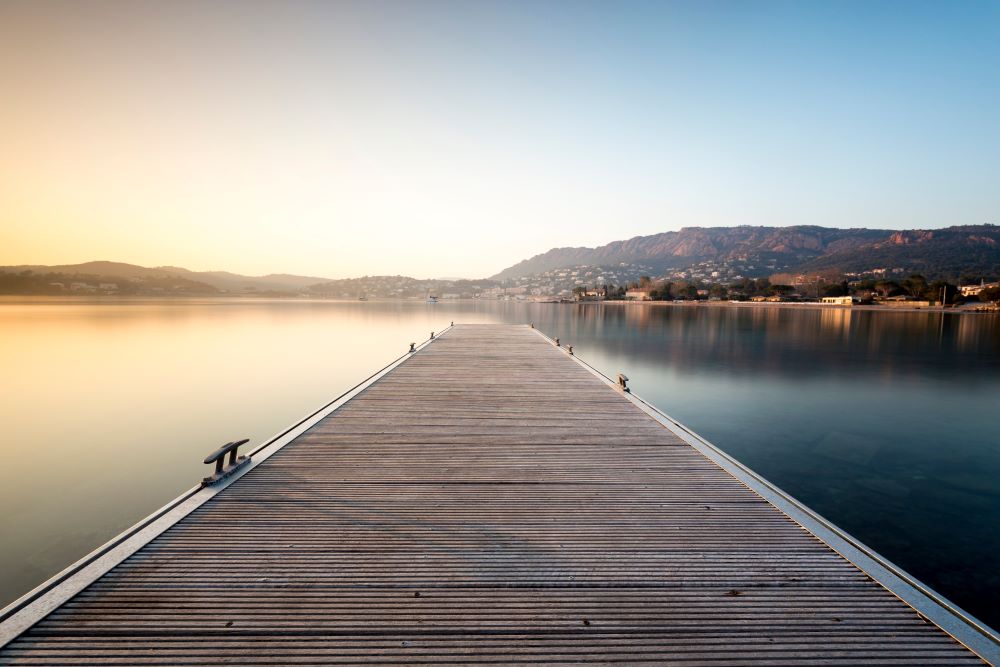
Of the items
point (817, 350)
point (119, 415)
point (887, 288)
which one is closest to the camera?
point (119, 415)

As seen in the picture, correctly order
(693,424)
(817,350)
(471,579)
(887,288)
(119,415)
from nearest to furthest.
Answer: (471,579)
(693,424)
(119,415)
(817,350)
(887,288)

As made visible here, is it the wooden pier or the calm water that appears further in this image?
the calm water

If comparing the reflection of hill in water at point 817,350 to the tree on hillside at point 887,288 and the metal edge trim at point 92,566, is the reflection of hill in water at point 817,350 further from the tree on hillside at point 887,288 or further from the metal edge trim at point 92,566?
the tree on hillside at point 887,288

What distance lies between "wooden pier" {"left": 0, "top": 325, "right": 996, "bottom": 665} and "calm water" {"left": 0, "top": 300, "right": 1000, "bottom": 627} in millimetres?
2855

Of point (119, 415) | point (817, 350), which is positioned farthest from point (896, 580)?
point (817, 350)

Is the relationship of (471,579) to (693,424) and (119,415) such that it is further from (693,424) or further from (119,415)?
(119,415)

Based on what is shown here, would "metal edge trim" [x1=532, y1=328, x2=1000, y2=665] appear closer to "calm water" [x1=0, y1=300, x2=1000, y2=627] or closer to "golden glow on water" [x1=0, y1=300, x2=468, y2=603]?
"calm water" [x1=0, y1=300, x2=1000, y2=627]

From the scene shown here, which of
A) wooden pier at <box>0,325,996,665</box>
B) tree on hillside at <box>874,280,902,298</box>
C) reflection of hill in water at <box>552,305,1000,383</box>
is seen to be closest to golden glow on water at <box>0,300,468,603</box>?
wooden pier at <box>0,325,996,665</box>

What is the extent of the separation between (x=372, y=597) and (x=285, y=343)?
30042 mm

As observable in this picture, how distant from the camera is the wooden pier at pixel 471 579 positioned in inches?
97.3

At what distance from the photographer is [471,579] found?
303 cm

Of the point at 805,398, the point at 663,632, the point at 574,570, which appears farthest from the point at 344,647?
the point at 805,398

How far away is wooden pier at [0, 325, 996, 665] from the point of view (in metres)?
2.47

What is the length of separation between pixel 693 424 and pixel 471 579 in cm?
922
